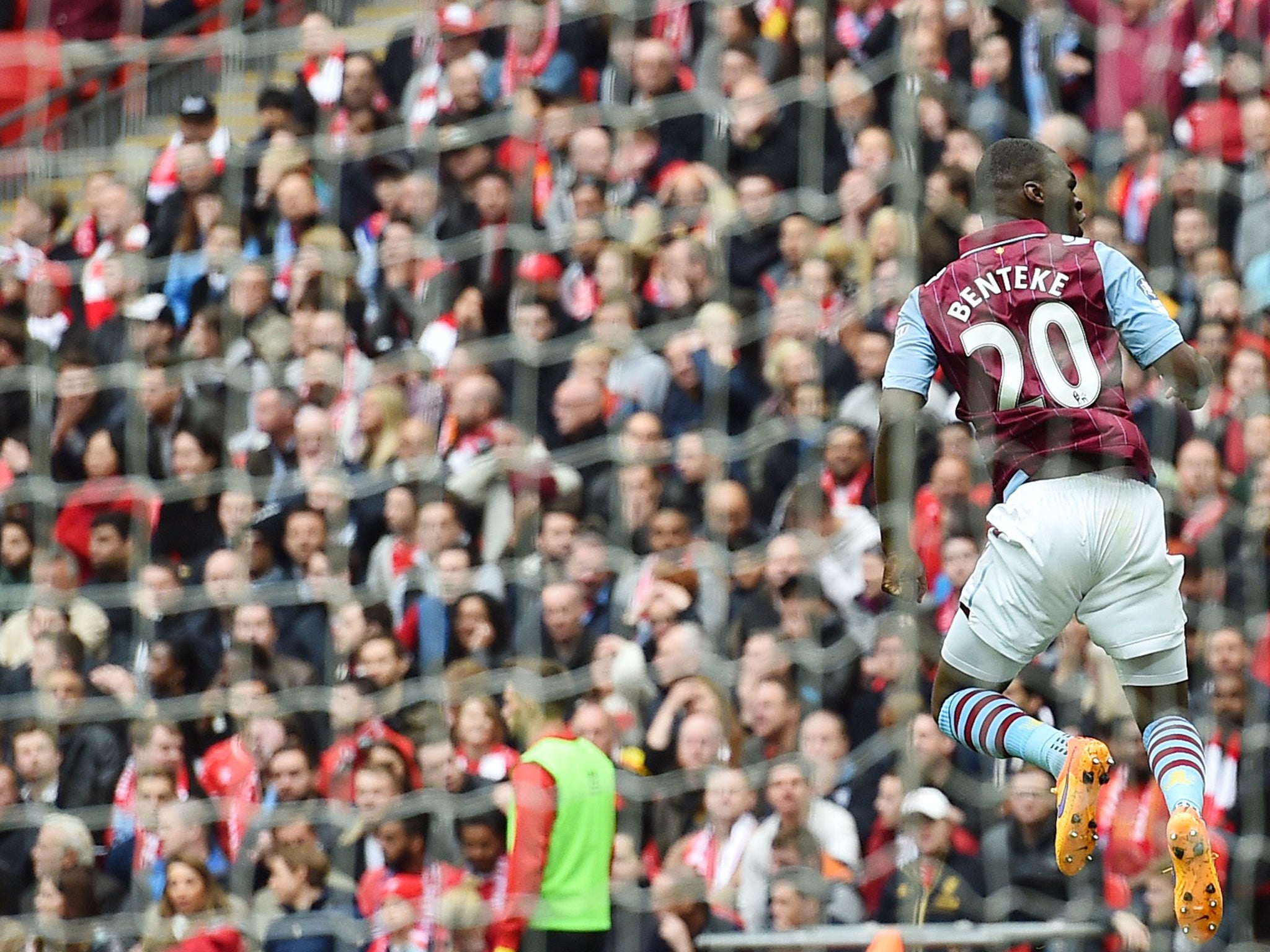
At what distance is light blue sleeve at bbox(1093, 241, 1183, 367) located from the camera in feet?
10.9

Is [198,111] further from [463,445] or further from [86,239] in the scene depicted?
[463,445]

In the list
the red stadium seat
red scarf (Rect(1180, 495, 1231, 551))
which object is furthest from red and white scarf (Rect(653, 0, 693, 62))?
red scarf (Rect(1180, 495, 1231, 551))

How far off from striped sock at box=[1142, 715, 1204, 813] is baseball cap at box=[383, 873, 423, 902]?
267 cm

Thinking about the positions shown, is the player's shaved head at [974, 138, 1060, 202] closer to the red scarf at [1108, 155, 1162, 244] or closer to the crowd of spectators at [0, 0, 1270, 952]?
the crowd of spectators at [0, 0, 1270, 952]

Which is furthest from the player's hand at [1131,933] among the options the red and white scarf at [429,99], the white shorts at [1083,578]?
the red and white scarf at [429,99]

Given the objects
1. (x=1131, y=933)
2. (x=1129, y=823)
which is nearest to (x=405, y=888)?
(x=1129, y=823)

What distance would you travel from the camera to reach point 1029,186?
3.38 meters

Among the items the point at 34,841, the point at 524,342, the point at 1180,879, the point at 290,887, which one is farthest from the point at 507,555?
the point at 1180,879

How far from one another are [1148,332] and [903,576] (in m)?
0.50

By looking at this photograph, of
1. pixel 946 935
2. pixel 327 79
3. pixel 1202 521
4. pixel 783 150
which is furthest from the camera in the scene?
pixel 327 79

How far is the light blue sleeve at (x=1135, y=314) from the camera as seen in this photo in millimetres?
3330

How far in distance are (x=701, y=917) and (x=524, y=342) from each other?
1.90 m

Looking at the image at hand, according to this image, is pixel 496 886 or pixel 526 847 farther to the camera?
pixel 496 886

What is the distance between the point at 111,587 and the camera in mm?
6652
